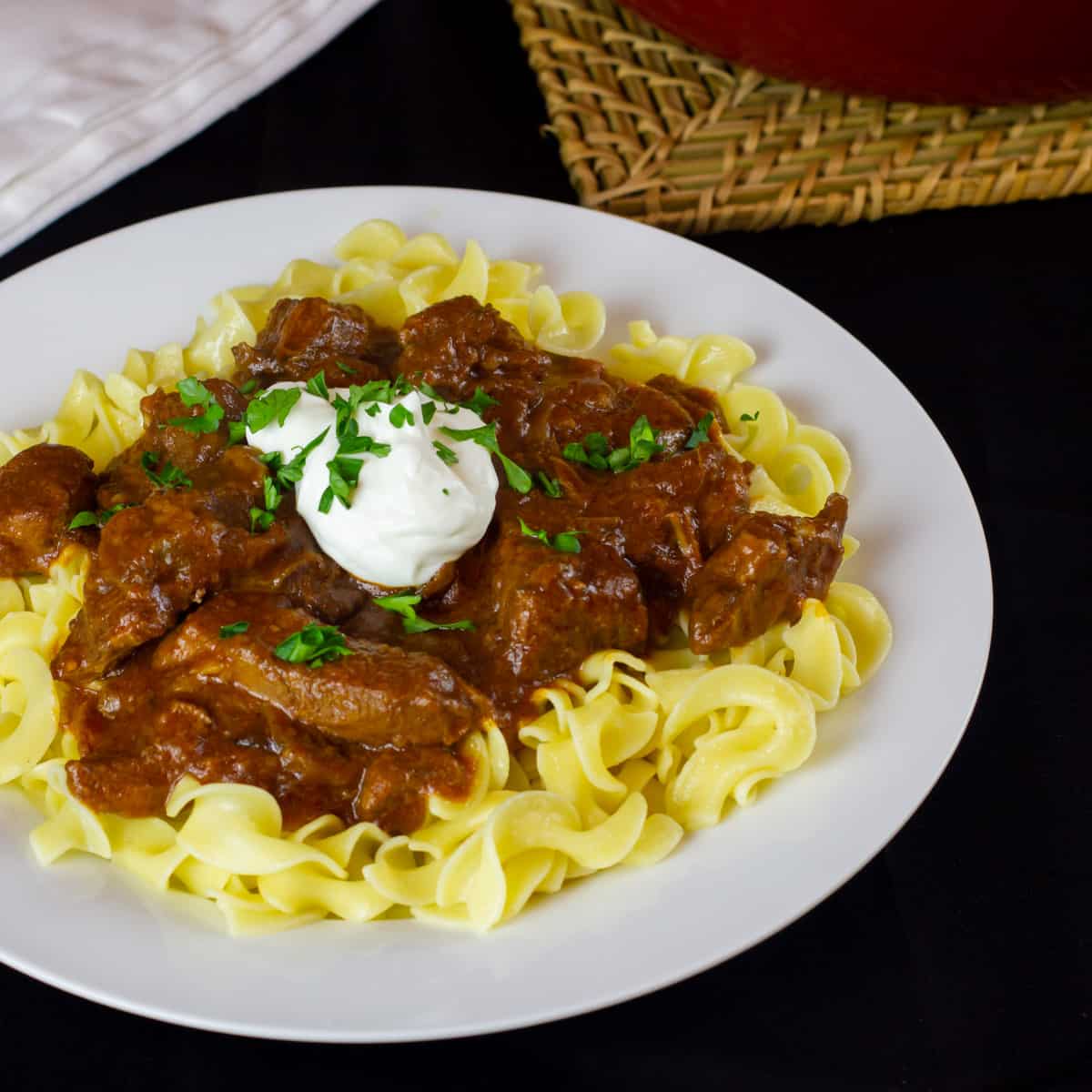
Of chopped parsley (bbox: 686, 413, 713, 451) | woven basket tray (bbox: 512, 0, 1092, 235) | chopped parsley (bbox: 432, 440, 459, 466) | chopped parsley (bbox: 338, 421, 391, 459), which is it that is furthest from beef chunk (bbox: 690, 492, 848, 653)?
woven basket tray (bbox: 512, 0, 1092, 235)

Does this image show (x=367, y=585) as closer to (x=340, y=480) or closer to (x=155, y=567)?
(x=340, y=480)

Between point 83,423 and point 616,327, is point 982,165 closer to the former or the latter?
point 616,327

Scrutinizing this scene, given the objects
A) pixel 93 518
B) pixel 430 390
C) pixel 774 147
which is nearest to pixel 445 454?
pixel 430 390

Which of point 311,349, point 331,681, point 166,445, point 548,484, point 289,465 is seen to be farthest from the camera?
point 311,349

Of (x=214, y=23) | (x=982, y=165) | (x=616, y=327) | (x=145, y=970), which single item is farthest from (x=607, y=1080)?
(x=214, y=23)

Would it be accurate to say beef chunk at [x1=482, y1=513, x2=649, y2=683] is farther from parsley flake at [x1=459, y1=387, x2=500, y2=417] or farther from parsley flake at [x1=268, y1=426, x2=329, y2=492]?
parsley flake at [x1=268, y1=426, x2=329, y2=492]

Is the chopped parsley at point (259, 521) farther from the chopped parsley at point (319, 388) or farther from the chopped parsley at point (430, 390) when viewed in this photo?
the chopped parsley at point (430, 390)
